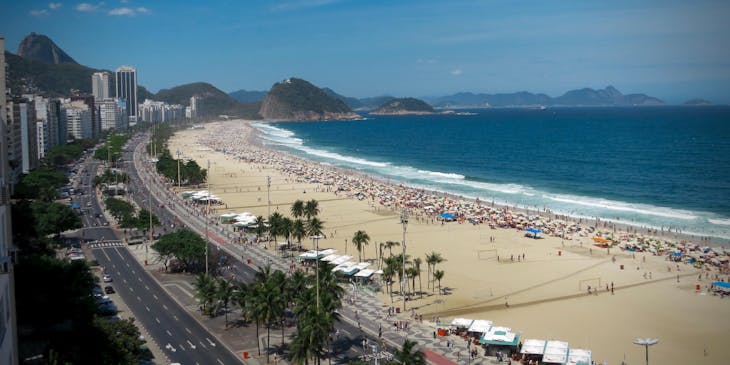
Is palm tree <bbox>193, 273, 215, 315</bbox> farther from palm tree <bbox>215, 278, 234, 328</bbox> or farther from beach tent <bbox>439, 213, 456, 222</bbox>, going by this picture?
beach tent <bbox>439, 213, 456, 222</bbox>

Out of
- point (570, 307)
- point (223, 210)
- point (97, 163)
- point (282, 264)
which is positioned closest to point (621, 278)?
point (570, 307)

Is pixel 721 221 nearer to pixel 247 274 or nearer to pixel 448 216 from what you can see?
pixel 448 216

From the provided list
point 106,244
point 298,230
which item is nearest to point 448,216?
point 298,230

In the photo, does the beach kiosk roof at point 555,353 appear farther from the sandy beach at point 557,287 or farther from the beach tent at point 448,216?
the beach tent at point 448,216

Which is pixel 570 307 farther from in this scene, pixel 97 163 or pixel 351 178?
pixel 97 163

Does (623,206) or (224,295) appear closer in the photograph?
(224,295)

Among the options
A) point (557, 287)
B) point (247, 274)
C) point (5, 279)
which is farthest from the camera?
point (247, 274)

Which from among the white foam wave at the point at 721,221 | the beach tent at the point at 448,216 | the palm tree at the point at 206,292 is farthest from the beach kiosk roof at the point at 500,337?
the white foam wave at the point at 721,221
